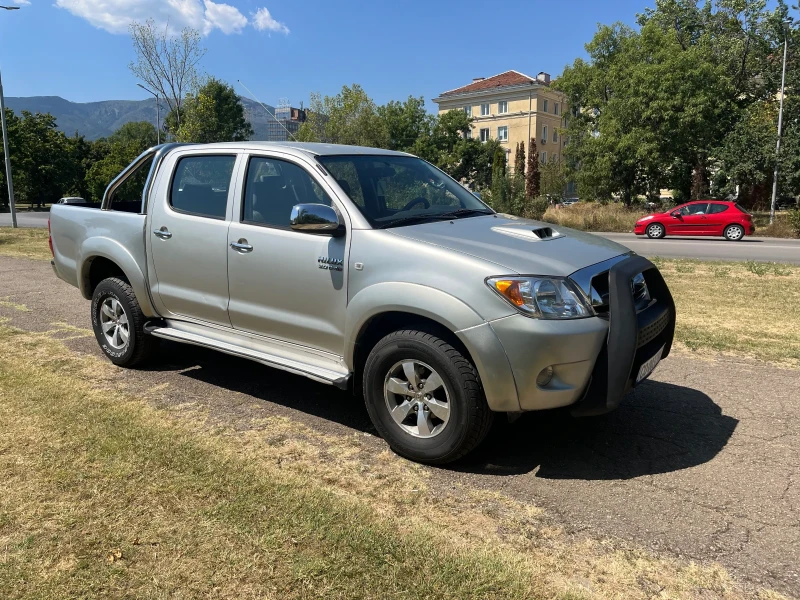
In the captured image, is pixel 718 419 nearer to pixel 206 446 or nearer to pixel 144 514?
pixel 206 446

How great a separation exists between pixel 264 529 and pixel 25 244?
17006 mm

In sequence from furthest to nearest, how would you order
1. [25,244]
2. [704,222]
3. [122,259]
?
[704,222] < [25,244] < [122,259]

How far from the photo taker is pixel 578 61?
42.4m

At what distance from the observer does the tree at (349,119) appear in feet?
126

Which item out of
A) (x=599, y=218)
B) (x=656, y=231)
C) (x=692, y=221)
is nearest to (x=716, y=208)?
(x=692, y=221)

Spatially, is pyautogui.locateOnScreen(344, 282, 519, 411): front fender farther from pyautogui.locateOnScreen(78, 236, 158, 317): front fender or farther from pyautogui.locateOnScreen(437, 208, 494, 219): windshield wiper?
pyautogui.locateOnScreen(78, 236, 158, 317): front fender

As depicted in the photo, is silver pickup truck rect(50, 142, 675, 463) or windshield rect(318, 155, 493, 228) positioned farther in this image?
windshield rect(318, 155, 493, 228)

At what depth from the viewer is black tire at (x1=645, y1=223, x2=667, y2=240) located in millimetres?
25656

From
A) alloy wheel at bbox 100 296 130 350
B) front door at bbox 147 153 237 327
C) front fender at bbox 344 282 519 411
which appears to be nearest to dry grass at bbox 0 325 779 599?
front fender at bbox 344 282 519 411

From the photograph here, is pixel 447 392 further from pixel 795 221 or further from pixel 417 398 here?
pixel 795 221

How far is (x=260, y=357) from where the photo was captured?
14.7ft

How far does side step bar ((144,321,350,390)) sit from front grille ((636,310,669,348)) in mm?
1809

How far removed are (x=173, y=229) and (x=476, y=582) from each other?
360cm

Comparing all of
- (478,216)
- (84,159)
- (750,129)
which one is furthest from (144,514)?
(84,159)
